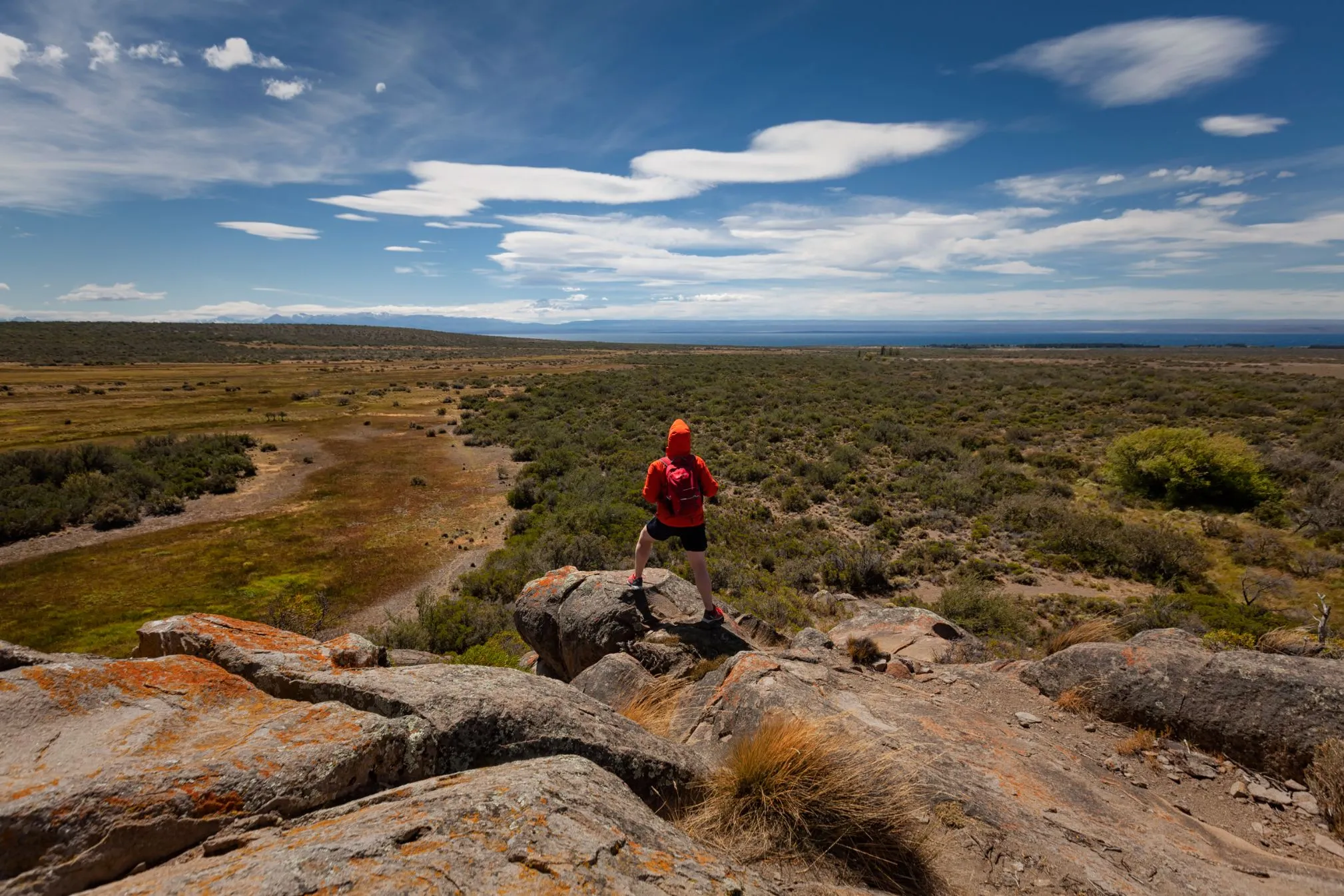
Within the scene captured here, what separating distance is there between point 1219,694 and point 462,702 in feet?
23.4

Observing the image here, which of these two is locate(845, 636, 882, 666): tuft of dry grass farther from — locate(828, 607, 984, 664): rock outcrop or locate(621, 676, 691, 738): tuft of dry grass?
locate(621, 676, 691, 738): tuft of dry grass

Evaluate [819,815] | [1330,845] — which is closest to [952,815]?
[819,815]

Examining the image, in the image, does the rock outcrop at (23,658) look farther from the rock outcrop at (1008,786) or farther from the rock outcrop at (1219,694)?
the rock outcrop at (1219,694)

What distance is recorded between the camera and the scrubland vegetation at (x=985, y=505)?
12492mm

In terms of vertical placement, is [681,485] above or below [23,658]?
above

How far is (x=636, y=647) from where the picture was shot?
704 centimetres

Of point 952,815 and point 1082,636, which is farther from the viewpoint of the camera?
point 1082,636

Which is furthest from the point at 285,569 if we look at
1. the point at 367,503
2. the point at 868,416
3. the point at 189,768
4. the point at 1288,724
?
the point at 868,416

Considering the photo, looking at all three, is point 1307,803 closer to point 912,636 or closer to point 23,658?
point 912,636

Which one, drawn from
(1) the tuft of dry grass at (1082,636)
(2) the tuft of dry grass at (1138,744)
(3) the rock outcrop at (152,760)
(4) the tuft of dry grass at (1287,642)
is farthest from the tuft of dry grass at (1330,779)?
(3) the rock outcrop at (152,760)

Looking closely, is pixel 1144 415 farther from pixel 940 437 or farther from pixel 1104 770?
pixel 1104 770

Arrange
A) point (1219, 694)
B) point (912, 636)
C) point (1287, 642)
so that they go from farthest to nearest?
point (912, 636)
point (1287, 642)
point (1219, 694)

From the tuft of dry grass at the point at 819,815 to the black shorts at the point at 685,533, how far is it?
3469 mm

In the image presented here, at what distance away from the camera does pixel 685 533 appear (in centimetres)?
737
